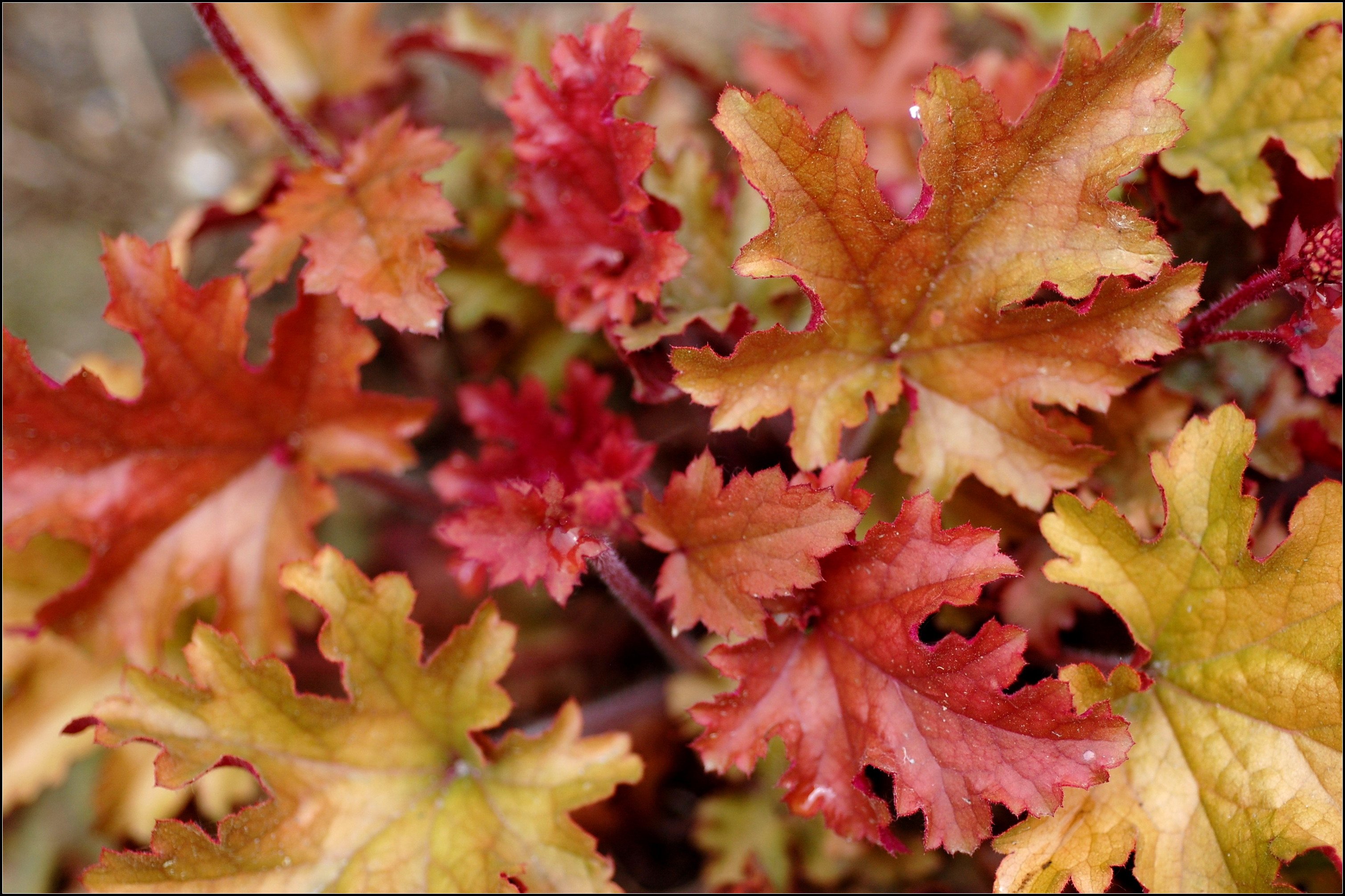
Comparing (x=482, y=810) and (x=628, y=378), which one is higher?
(x=628, y=378)

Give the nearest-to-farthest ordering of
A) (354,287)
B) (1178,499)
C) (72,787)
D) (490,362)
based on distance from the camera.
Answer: (1178,499), (354,287), (490,362), (72,787)

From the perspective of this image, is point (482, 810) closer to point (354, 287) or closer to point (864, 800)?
point (864, 800)

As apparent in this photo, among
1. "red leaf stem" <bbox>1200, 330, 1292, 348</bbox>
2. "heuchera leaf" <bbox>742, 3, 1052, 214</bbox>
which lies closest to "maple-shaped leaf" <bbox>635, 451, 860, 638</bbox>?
"red leaf stem" <bbox>1200, 330, 1292, 348</bbox>

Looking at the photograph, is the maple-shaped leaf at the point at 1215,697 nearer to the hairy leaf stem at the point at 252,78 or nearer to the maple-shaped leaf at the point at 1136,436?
the maple-shaped leaf at the point at 1136,436

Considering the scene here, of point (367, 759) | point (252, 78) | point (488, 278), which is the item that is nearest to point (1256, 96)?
point (488, 278)

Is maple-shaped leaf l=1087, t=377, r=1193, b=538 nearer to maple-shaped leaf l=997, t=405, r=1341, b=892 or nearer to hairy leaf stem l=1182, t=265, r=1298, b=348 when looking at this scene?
hairy leaf stem l=1182, t=265, r=1298, b=348

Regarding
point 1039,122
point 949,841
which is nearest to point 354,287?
point 1039,122

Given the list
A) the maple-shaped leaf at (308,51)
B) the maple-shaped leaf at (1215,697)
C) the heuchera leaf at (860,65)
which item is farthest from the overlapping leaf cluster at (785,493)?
the maple-shaped leaf at (308,51)

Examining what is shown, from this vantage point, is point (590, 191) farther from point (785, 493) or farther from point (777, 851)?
point (777, 851)
